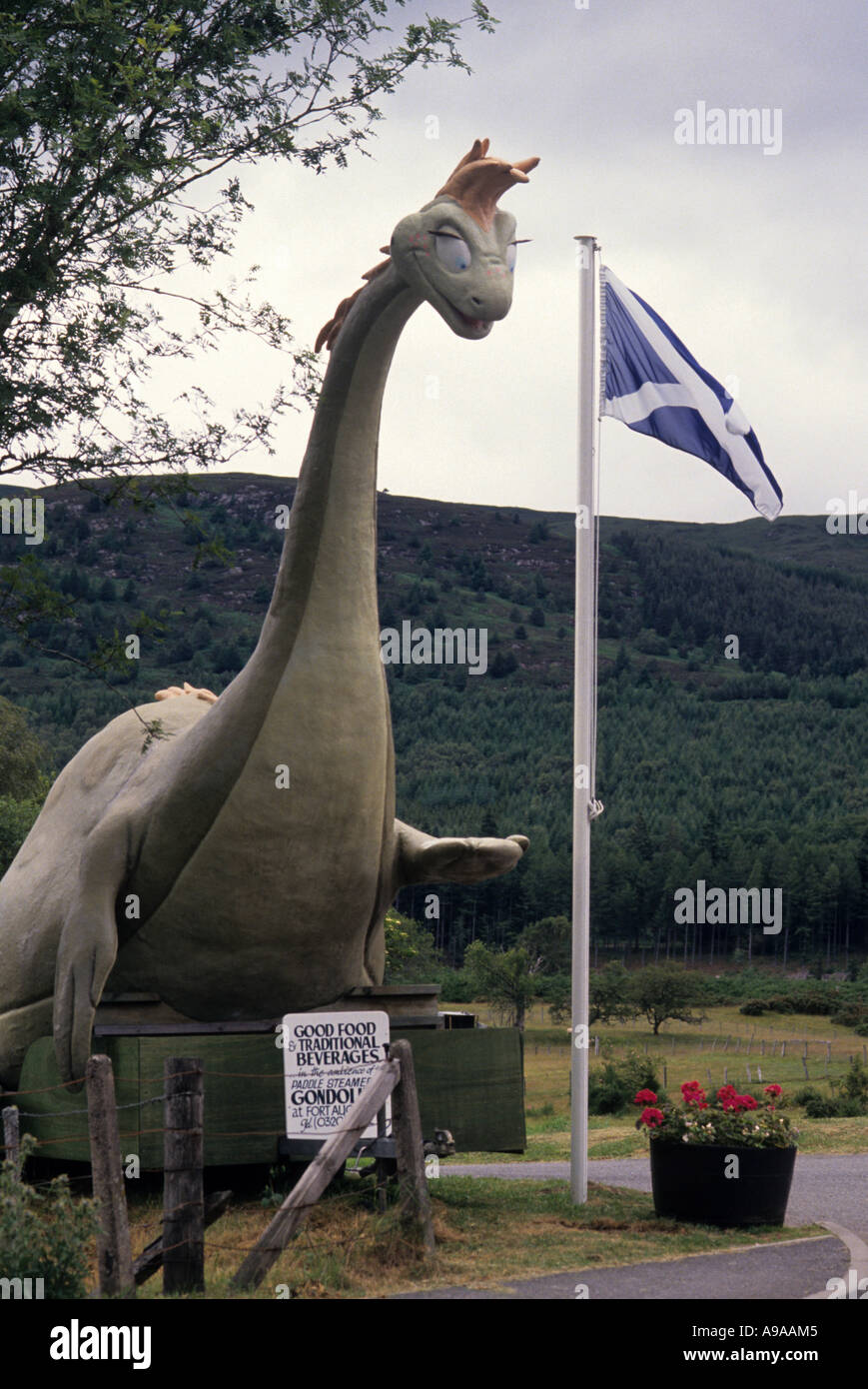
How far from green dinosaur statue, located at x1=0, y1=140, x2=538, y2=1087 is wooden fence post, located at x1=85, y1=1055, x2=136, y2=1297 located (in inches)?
119

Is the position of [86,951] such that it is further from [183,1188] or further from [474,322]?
[474,322]

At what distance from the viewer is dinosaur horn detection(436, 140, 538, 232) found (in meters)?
9.84

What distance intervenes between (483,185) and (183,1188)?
20.2 ft

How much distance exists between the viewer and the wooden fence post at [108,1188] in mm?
7555

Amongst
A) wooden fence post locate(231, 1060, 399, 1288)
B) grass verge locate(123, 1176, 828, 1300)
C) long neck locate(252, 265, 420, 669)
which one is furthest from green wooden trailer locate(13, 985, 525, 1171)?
long neck locate(252, 265, 420, 669)

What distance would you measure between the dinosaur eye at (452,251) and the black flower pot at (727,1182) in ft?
19.7

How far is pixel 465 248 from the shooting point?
9.73m

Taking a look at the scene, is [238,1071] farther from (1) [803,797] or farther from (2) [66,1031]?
(1) [803,797]

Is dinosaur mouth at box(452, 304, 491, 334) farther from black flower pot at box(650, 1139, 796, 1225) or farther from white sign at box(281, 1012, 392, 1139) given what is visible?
black flower pot at box(650, 1139, 796, 1225)

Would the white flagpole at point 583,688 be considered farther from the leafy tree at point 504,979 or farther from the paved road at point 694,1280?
the leafy tree at point 504,979

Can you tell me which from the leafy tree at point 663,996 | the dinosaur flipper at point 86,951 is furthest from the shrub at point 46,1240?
the leafy tree at point 663,996

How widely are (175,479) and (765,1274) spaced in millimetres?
6356

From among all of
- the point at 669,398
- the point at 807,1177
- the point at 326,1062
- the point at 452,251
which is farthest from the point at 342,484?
the point at 807,1177

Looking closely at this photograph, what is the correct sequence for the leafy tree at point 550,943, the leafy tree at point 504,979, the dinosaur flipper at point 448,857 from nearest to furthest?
1. the dinosaur flipper at point 448,857
2. the leafy tree at point 504,979
3. the leafy tree at point 550,943
